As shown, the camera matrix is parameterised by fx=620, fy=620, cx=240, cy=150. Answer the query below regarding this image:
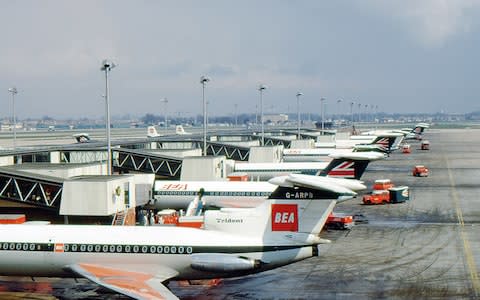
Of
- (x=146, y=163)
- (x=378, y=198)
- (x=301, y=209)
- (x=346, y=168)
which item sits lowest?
(x=378, y=198)

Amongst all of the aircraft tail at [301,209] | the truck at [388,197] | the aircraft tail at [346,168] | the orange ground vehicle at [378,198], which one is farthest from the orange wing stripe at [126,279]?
the truck at [388,197]

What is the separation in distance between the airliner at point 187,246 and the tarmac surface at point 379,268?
2729 mm

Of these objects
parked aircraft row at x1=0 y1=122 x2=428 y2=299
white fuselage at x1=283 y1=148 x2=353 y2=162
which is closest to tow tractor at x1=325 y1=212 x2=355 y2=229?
parked aircraft row at x1=0 y1=122 x2=428 y2=299

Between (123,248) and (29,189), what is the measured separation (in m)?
20.8

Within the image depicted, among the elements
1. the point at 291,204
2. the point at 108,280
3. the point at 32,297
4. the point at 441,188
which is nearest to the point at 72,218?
the point at 32,297

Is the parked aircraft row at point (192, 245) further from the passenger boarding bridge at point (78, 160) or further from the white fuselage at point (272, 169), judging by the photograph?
the white fuselage at point (272, 169)

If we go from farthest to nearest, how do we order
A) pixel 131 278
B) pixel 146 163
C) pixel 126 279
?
pixel 146 163, pixel 131 278, pixel 126 279

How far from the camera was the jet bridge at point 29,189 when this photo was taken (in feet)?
153

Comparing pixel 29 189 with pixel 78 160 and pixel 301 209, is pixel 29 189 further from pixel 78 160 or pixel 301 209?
pixel 301 209

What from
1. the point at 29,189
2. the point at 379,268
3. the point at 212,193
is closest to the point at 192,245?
the point at 379,268

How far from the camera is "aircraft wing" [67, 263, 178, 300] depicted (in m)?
26.4

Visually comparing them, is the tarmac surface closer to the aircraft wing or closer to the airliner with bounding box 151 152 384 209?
the aircraft wing

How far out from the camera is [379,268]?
37.9 m

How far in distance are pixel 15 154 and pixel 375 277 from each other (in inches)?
1542
